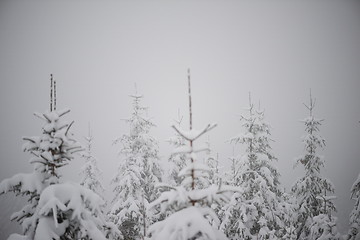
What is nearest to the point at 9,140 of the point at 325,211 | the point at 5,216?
the point at 5,216

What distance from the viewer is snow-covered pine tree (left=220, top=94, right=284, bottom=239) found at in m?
15.3

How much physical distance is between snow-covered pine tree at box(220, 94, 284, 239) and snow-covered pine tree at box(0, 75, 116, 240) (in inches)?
396

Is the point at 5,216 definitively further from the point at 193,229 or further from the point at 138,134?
the point at 193,229

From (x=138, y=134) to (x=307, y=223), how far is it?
41.9ft

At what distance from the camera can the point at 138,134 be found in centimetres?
1964

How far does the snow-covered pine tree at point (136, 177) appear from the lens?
17453mm

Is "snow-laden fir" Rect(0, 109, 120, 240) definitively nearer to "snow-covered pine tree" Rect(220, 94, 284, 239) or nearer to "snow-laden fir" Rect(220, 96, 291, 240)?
"snow-laden fir" Rect(220, 96, 291, 240)

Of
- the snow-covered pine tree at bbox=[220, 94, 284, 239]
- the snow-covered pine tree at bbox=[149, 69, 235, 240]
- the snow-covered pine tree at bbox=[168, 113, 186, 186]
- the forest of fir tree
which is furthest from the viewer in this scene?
the snow-covered pine tree at bbox=[168, 113, 186, 186]

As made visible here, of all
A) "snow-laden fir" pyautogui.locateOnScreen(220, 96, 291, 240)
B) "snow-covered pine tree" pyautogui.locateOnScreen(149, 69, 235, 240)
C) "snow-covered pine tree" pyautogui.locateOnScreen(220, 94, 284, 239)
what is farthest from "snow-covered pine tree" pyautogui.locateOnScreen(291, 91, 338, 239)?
"snow-covered pine tree" pyautogui.locateOnScreen(149, 69, 235, 240)

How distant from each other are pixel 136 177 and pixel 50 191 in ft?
38.6

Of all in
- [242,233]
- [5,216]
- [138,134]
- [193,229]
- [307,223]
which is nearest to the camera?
[193,229]

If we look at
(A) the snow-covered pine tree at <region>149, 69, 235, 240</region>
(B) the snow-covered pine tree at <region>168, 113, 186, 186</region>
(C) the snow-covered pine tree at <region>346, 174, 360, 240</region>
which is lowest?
(C) the snow-covered pine tree at <region>346, 174, 360, 240</region>

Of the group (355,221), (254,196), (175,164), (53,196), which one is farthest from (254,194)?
(53,196)

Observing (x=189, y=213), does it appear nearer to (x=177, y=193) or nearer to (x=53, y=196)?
(x=177, y=193)
